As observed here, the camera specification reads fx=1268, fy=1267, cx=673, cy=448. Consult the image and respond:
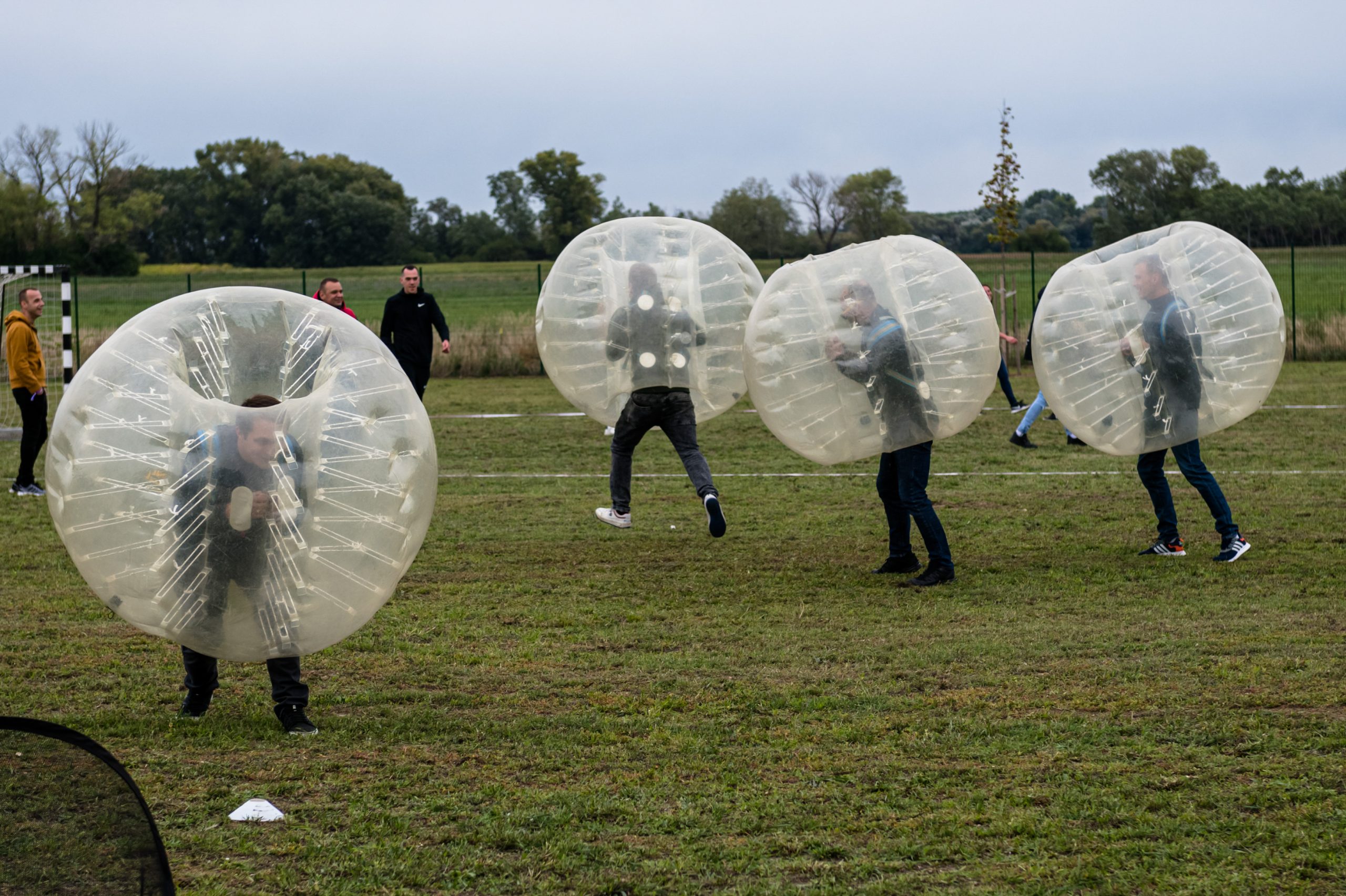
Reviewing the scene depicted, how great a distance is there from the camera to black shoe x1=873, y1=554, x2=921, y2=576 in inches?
318

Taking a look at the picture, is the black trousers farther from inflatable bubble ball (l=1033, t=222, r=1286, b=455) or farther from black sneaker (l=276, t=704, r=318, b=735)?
black sneaker (l=276, t=704, r=318, b=735)

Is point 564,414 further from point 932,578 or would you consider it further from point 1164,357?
point 1164,357

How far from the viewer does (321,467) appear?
4.41 m

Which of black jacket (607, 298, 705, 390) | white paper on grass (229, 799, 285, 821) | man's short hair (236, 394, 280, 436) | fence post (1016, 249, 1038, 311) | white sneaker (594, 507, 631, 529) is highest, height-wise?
fence post (1016, 249, 1038, 311)

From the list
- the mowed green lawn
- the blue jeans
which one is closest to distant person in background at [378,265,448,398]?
the mowed green lawn

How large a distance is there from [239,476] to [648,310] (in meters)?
4.03

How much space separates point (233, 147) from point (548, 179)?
35370 millimetres

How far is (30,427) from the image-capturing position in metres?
11.3

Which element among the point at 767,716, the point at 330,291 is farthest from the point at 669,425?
the point at 330,291

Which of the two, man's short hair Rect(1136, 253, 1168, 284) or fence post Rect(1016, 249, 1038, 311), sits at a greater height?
fence post Rect(1016, 249, 1038, 311)

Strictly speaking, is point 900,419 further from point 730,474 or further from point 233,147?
point 233,147

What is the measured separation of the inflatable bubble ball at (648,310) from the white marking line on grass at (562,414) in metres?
8.42

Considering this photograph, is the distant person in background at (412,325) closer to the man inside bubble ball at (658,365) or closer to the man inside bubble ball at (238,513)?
the man inside bubble ball at (658,365)

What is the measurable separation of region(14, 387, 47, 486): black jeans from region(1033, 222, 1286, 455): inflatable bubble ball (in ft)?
28.4
